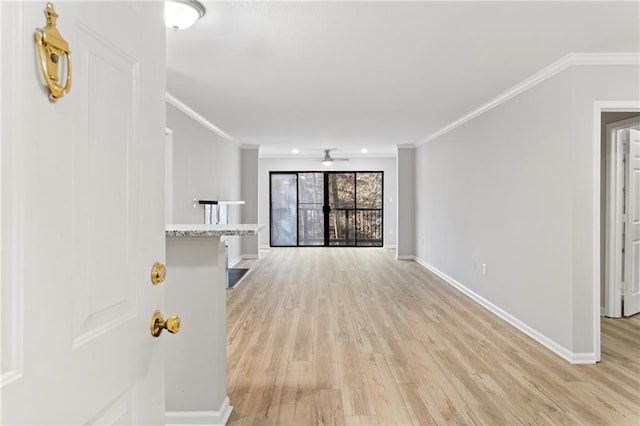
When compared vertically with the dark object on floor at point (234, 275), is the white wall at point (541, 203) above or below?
above

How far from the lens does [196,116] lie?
5.25m

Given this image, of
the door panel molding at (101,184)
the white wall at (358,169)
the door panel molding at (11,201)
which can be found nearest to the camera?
the door panel molding at (11,201)

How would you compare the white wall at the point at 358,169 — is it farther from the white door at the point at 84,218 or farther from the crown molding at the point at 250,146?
the white door at the point at 84,218

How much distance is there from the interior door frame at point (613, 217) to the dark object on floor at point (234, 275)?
461 cm

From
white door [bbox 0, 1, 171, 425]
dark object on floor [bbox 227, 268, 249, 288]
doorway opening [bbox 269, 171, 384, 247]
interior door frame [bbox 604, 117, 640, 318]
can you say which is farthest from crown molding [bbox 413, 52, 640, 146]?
doorway opening [bbox 269, 171, 384, 247]

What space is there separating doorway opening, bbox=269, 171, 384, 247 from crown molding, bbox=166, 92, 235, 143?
11.7 feet

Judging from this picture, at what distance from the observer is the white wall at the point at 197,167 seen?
15.2ft

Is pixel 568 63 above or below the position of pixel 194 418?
above

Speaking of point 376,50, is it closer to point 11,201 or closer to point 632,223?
point 11,201

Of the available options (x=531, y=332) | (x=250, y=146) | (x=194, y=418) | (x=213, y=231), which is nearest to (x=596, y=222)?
(x=531, y=332)

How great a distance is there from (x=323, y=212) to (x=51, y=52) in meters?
9.94

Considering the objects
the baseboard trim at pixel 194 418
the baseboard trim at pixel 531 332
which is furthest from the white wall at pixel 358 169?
the baseboard trim at pixel 194 418

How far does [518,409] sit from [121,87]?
261 cm

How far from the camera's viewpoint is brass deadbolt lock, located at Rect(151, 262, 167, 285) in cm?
97
